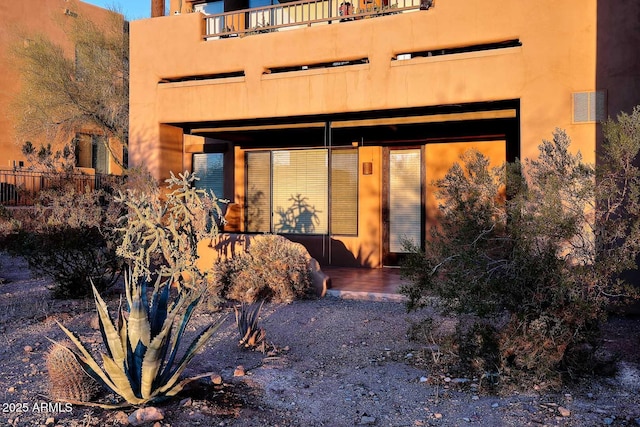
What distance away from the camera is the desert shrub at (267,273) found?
8406mm

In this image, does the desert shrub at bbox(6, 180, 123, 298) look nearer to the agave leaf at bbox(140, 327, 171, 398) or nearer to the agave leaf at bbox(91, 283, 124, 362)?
the agave leaf at bbox(91, 283, 124, 362)

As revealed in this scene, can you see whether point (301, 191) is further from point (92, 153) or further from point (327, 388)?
point (92, 153)

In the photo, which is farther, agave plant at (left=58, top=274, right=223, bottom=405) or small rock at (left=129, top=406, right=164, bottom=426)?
agave plant at (left=58, top=274, right=223, bottom=405)

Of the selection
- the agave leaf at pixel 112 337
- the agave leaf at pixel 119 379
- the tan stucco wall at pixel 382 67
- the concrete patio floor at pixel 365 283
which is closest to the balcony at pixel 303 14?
the tan stucco wall at pixel 382 67

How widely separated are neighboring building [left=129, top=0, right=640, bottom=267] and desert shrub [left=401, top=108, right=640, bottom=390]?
2.94m

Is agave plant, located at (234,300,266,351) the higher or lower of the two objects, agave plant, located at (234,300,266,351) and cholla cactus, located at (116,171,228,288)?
the lower

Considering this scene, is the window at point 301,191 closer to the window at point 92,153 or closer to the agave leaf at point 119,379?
the agave leaf at point 119,379

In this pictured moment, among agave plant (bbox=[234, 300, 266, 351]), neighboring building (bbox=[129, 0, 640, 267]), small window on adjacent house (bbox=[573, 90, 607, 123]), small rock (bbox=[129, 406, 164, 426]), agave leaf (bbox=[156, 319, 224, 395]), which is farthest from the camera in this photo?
neighboring building (bbox=[129, 0, 640, 267])

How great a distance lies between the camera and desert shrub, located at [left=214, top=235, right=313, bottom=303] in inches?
331

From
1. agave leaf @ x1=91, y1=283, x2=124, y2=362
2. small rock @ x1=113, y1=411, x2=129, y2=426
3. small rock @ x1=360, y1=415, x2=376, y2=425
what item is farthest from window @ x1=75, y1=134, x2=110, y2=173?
small rock @ x1=360, y1=415, x2=376, y2=425

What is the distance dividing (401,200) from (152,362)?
9.05 meters

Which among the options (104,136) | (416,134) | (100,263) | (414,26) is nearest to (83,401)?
(100,263)

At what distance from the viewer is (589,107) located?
24.6ft

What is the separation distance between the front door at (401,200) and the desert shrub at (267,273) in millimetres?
3851
